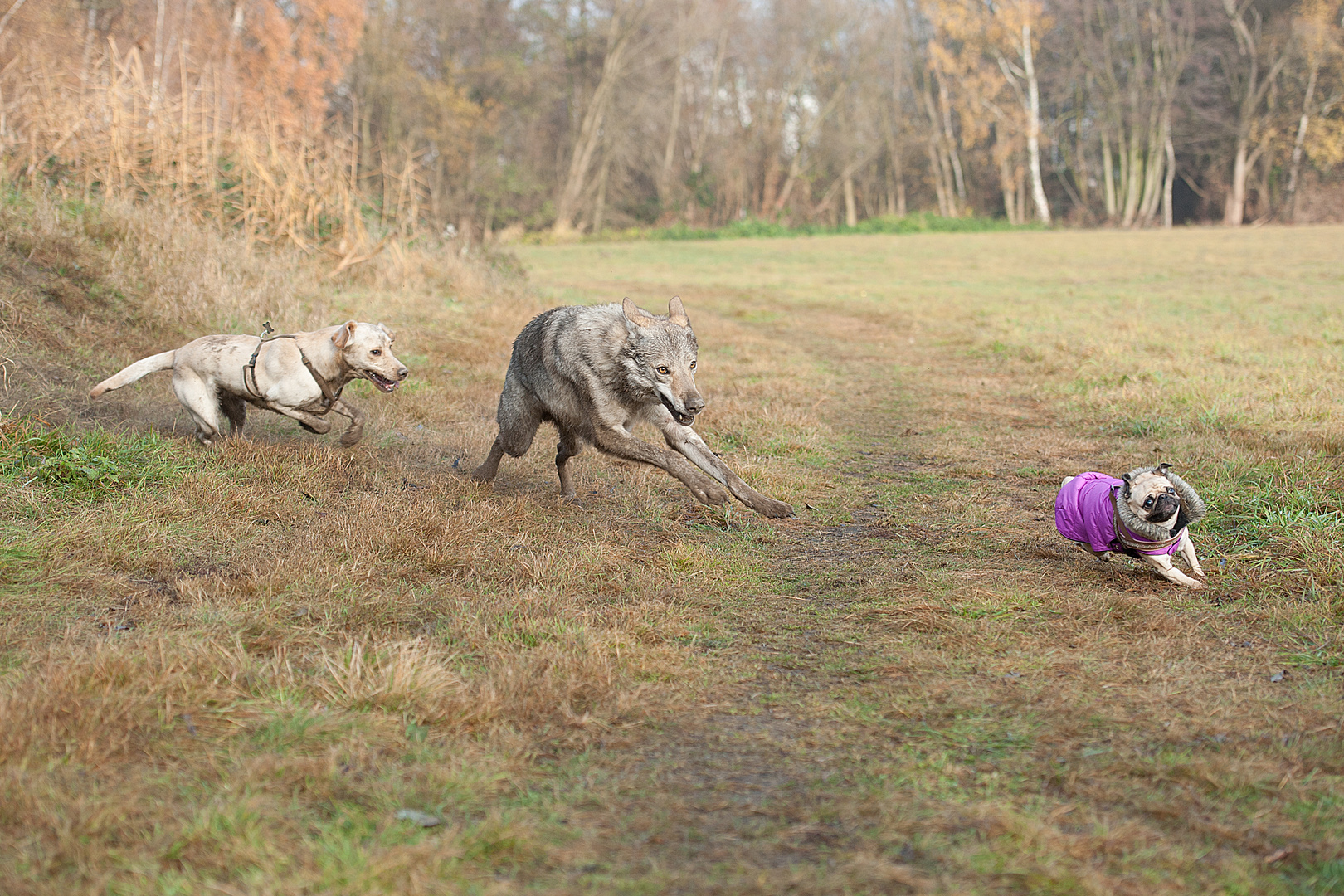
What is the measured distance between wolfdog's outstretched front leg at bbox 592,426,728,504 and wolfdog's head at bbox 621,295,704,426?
0.77ft

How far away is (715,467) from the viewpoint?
5.68 m

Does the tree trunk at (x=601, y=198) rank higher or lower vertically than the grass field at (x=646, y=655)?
higher

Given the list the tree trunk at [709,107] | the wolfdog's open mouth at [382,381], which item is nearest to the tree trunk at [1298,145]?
the tree trunk at [709,107]

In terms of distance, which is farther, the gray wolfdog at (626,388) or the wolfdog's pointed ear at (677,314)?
the wolfdog's pointed ear at (677,314)

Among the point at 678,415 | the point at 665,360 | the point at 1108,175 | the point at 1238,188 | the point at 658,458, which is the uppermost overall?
the point at 1108,175

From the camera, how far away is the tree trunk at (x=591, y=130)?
38781mm

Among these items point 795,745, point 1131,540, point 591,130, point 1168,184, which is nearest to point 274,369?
point 795,745

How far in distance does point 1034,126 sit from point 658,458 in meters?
41.4

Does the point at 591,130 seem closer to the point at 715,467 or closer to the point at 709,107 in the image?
the point at 709,107

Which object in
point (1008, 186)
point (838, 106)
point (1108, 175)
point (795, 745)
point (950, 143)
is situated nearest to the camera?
point (795, 745)

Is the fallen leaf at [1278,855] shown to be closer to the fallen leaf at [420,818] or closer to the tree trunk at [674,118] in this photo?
the fallen leaf at [420,818]

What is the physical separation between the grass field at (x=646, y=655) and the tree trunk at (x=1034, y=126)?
3619cm

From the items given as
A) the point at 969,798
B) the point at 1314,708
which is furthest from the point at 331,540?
the point at 1314,708

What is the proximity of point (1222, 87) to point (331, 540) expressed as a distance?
4841cm
